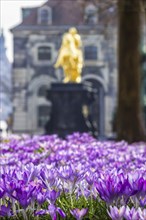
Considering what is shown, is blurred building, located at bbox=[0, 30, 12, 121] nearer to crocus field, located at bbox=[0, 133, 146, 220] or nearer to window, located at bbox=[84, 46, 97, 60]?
window, located at bbox=[84, 46, 97, 60]

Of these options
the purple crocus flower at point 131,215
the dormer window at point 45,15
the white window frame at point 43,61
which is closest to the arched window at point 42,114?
the white window frame at point 43,61

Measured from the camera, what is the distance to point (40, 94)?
44.6 meters

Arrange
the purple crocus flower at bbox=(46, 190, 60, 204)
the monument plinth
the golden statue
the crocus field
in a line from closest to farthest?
the crocus field
the purple crocus flower at bbox=(46, 190, 60, 204)
the monument plinth
the golden statue

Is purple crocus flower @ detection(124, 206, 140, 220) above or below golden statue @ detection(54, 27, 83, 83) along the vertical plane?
below

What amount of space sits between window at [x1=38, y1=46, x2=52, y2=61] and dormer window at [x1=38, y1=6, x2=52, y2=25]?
2229 millimetres

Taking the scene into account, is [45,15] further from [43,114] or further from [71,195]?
[71,195]

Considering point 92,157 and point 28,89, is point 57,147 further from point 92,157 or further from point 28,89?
point 28,89

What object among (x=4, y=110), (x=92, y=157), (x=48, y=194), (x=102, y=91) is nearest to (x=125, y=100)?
(x=92, y=157)

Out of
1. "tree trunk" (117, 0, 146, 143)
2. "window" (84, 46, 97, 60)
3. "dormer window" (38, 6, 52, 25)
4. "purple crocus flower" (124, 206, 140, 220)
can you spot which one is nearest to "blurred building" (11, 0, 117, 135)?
"window" (84, 46, 97, 60)

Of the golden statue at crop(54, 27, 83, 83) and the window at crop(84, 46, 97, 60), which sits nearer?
the golden statue at crop(54, 27, 83, 83)

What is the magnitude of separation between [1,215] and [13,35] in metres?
43.4

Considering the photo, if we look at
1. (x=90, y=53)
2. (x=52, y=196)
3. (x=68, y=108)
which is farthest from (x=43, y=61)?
(x=52, y=196)

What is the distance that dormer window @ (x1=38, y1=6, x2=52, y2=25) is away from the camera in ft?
151

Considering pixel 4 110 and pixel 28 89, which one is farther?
pixel 4 110
